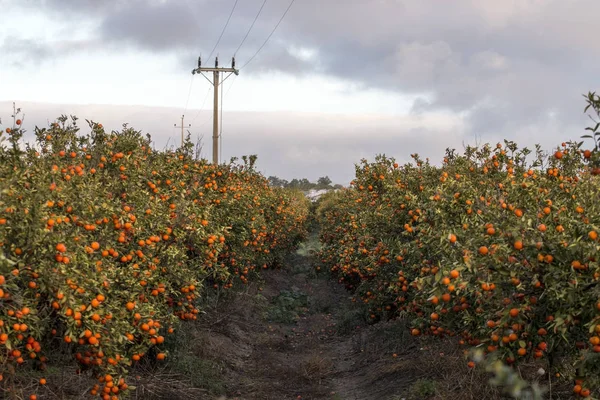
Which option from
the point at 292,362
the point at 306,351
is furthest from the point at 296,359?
the point at 306,351

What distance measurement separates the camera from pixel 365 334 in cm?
1105

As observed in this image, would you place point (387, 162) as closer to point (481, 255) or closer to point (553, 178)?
point (553, 178)

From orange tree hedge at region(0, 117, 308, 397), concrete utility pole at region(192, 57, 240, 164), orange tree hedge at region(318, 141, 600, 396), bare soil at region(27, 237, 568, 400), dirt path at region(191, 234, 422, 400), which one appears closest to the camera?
orange tree hedge at region(318, 141, 600, 396)

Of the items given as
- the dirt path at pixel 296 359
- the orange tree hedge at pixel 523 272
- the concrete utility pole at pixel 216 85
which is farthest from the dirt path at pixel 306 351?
the concrete utility pole at pixel 216 85

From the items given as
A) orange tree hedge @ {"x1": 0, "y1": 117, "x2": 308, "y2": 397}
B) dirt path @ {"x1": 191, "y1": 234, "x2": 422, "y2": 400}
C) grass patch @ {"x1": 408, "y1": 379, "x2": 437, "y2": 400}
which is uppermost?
orange tree hedge @ {"x1": 0, "y1": 117, "x2": 308, "y2": 397}

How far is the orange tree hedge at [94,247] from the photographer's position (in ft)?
14.0

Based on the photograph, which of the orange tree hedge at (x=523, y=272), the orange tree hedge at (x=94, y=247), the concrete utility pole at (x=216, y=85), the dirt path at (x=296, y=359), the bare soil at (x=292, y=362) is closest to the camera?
the orange tree hedge at (x=523, y=272)

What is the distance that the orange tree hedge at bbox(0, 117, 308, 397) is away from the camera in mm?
4262

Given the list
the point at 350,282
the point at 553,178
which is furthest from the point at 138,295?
the point at 350,282

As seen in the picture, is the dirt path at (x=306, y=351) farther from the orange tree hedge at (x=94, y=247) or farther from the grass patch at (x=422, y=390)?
the orange tree hedge at (x=94, y=247)

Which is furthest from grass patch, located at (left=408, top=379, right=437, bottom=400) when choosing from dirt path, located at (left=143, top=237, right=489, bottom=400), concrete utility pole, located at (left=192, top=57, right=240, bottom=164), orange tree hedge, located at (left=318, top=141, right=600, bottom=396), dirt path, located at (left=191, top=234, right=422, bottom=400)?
concrete utility pole, located at (left=192, top=57, right=240, bottom=164)

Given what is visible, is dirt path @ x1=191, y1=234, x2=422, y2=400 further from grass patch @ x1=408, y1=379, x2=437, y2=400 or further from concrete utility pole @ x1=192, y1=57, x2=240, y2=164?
concrete utility pole @ x1=192, y1=57, x2=240, y2=164

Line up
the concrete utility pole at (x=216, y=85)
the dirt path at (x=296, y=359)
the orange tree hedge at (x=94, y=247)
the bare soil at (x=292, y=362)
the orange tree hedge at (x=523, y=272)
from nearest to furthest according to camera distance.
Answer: the orange tree hedge at (x=523, y=272), the orange tree hedge at (x=94, y=247), the bare soil at (x=292, y=362), the dirt path at (x=296, y=359), the concrete utility pole at (x=216, y=85)

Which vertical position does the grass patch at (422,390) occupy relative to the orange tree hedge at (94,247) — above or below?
below
